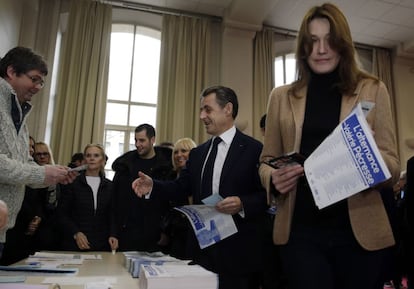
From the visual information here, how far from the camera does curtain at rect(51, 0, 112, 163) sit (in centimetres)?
520

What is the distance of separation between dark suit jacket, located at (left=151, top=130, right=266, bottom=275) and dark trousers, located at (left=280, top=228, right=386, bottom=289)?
504mm

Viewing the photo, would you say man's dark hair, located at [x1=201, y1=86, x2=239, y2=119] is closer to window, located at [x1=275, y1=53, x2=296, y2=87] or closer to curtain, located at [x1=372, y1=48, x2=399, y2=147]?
window, located at [x1=275, y1=53, x2=296, y2=87]

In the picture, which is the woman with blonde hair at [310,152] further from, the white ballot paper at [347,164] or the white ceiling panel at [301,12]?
the white ceiling panel at [301,12]

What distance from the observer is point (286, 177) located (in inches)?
39.1

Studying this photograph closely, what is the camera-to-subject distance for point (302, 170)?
967mm

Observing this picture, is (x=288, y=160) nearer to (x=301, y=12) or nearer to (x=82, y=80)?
(x=82, y=80)

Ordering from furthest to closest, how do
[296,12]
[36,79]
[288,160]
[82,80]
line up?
[296,12] → [82,80] → [36,79] → [288,160]

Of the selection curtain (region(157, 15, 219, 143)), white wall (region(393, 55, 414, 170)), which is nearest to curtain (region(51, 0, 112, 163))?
curtain (region(157, 15, 219, 143))

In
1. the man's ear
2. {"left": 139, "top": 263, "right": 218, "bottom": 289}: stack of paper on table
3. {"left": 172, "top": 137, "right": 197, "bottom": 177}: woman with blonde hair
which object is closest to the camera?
{"left": 139, "top": 263, "right": 218, "bottom": 289}: stack of paper on table

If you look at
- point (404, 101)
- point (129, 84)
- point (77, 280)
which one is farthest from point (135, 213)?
point (404, 101)

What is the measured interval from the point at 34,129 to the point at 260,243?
179 inches

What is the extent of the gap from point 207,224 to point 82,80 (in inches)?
180

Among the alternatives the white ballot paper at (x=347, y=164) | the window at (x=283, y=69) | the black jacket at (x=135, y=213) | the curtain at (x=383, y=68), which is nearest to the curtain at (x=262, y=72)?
the window at (x=283, y=69)

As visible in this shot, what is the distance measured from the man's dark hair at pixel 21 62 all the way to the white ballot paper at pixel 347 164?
1.38m
